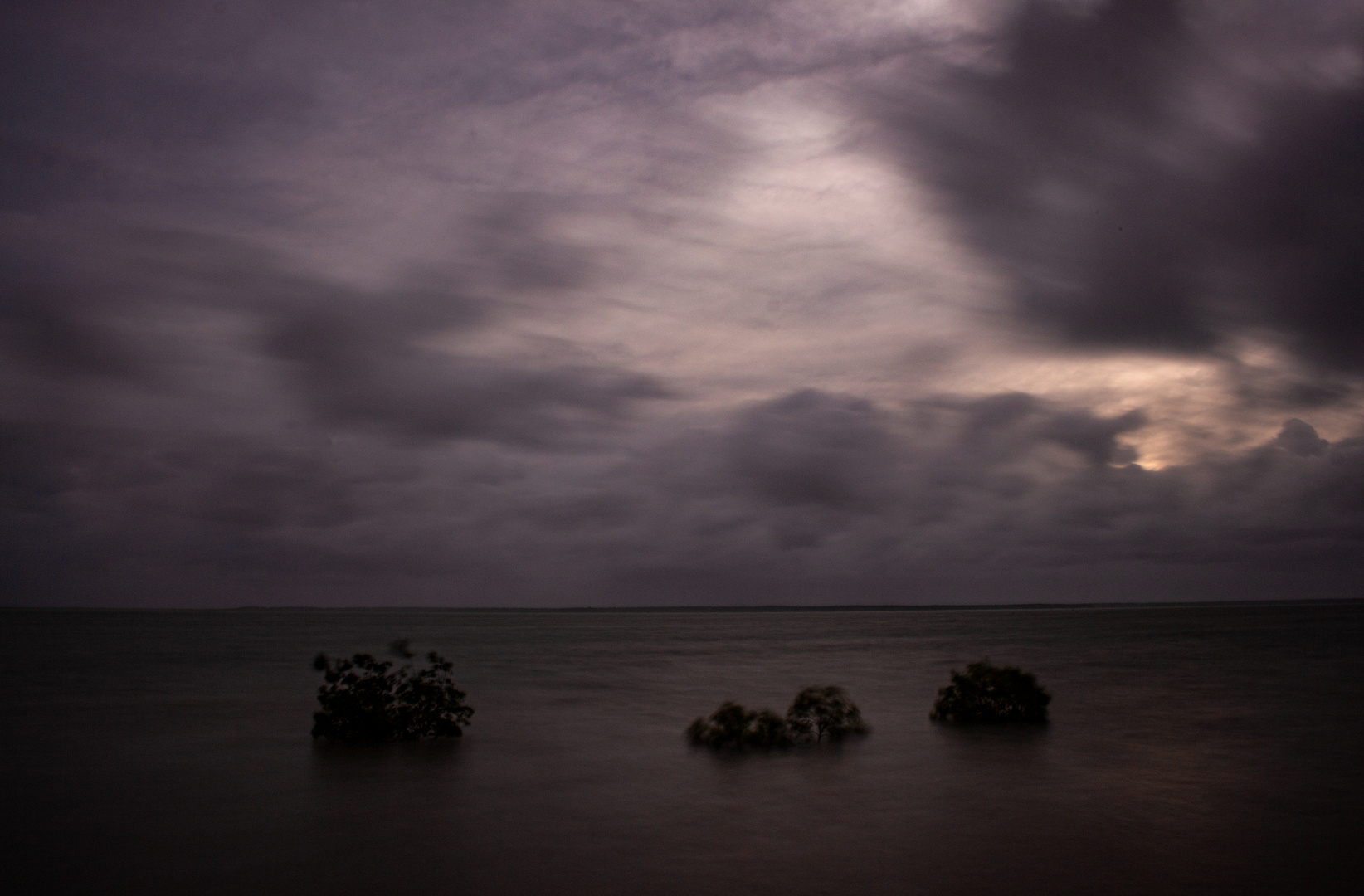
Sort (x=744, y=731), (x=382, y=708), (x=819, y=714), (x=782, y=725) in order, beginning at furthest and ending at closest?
(x=819, y=714) → (x=382, y=708) → (x=782, y=725) → (x=744, y=731)

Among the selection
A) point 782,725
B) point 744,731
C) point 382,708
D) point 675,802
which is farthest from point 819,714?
point 382,708

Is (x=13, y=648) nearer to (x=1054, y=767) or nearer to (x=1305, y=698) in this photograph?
(x=1054, y=767)

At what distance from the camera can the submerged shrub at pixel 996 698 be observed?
31422 mm

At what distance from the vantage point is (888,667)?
63.1m

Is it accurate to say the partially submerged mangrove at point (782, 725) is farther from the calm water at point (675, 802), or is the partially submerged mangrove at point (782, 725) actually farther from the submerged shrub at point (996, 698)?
the submerged shrub at point (996, 698)

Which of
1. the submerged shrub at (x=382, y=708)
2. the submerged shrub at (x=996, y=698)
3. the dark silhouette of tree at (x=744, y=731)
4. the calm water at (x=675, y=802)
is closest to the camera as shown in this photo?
the calm water at (x=675, y=802)

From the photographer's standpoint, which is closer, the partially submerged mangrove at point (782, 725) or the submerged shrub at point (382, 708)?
the partially submerged mangrove at point (782, 725)

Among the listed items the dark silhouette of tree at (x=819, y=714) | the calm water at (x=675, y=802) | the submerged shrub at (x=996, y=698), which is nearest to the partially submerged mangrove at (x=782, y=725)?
the dark silhouette of tree at (x=819, y=714)

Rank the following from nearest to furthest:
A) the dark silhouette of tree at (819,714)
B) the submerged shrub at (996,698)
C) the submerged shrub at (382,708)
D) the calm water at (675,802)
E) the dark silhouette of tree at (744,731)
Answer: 1. the calm water at (675,802)
2. the dark silhouette of tree at (744,731)
3. the submerged shrub at (382,708)
4. the dark silhouette of tree at (819,714)
5. the submerged shrub at (996,698)

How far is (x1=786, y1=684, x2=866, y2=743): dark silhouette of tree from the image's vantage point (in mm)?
27459

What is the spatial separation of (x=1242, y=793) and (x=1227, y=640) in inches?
3764

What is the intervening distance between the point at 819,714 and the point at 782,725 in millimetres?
1562

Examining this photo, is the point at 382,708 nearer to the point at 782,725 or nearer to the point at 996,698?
the point at 782,725

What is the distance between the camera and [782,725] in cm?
2675
